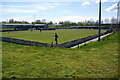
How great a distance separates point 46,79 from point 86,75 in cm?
190

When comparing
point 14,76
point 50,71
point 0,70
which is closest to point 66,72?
point 50,71

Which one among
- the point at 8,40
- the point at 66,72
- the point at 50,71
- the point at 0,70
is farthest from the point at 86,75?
the point at 8,40

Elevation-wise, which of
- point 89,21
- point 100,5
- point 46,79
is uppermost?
point 89,21

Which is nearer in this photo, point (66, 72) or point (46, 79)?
point (46, 79)

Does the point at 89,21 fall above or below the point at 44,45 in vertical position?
above

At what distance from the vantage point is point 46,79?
594cm

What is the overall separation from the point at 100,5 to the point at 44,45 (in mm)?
11972

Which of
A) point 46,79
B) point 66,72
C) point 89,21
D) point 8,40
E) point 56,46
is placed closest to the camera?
point 46,79

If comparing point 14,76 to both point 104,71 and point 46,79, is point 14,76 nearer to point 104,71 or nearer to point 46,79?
point 46,79

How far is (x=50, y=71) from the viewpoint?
23.1 ft

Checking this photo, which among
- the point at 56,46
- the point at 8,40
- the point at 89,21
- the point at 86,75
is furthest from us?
the point at 89,21

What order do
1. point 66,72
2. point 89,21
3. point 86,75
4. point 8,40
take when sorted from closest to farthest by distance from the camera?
point 86,75
point 66,72
point 8,40
point 89,21

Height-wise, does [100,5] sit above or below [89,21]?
below

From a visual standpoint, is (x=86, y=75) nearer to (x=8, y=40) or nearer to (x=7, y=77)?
(x=7, y=77)
